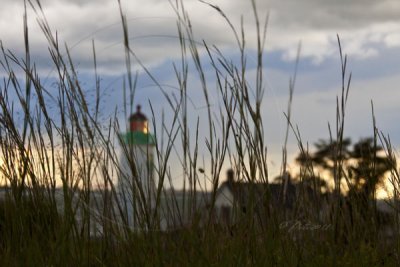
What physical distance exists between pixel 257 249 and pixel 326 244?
392 mm

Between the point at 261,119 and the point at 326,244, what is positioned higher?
the point at 261,119

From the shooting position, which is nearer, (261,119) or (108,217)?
(261,119)

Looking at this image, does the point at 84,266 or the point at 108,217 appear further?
the point at 108,217

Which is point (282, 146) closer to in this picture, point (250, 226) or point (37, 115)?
point (250, 226)

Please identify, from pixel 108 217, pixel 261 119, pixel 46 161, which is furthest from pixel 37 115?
pixel 261 119

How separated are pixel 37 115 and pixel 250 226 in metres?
1.01

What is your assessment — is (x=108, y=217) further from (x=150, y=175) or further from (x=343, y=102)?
(x=343, y=102)

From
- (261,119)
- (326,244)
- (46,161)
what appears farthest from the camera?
(326,244)

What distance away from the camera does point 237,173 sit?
9.14 feet

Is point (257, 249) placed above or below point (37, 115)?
below

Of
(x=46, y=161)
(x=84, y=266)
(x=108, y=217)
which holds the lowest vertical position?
(x=84, y=266)

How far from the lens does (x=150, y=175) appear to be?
108 inches

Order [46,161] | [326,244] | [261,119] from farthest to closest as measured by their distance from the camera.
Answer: [326,244] < [46,161] < [261,119]

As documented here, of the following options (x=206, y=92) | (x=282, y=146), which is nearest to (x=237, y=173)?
(x=282, y=146)
